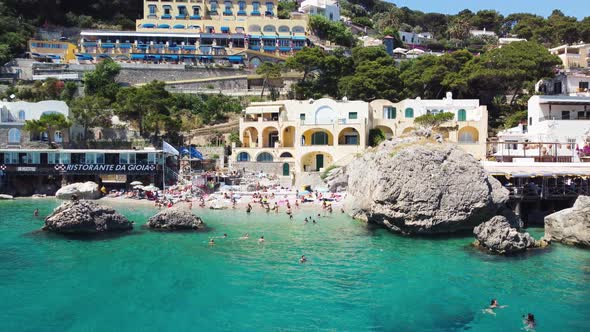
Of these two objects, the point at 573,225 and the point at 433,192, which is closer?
the point at 573,225

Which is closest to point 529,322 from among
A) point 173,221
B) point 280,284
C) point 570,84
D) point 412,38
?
point 280,284

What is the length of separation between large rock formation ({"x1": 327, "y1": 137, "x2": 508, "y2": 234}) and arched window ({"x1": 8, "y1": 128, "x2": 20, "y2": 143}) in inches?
1495

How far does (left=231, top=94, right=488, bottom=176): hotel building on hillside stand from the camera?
5162cm

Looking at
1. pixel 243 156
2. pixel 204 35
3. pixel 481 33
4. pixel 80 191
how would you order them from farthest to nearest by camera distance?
pixel 481 33 → pixel 204 35 → pixel 243 156 → pixel 80 191

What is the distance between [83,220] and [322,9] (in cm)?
8340

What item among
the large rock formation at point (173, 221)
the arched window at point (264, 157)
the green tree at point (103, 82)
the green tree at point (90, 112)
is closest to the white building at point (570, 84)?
the arched window at point (264, 157)

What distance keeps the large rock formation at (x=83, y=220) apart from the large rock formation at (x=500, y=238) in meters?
20.9

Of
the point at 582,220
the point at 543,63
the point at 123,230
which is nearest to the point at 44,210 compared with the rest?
the point at 123,230

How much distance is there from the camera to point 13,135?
170 feet

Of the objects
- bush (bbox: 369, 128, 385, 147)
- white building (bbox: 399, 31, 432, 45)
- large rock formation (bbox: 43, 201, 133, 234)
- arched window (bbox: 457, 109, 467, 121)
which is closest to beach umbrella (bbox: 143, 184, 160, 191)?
large rock formation (bbox: 43, 201, 133, 234)

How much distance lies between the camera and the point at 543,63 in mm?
57625

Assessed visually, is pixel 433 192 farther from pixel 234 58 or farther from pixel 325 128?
Result: pixel 234 58

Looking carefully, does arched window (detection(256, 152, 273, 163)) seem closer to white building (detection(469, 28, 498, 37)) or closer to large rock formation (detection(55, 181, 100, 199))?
large rock formation (detection(55, 181, 100, 199))

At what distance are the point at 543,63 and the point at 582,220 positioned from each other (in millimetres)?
34009
